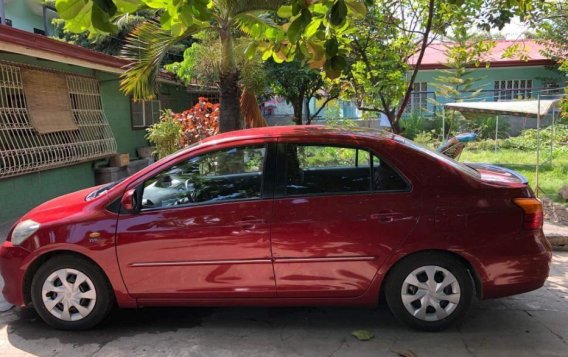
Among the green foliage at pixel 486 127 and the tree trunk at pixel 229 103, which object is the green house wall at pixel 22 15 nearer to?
the tree trunk at pixel 229 103

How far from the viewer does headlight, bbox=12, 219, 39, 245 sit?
404 centimetres

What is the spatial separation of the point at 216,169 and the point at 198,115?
290 inches

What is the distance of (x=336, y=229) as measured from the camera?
386cm

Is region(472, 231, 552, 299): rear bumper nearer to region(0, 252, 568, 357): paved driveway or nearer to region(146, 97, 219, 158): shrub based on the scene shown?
region(0, 252, 568, 357): paved driveway

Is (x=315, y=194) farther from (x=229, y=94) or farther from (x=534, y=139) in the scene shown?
(x=534, y=139)

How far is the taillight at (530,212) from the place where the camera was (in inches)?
154

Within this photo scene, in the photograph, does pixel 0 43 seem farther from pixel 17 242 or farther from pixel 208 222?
Answer: pixel 208 222

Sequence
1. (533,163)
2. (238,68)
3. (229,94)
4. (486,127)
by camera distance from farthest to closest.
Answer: (486,127)
(533,163)
(238,68)
(229,94)

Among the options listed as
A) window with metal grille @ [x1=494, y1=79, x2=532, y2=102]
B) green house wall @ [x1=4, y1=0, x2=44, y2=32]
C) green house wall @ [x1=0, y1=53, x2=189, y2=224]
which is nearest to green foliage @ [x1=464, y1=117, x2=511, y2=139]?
window with metal grille @ [x1=494, y1=79, x2=532, y2=102]

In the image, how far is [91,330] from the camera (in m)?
4.11

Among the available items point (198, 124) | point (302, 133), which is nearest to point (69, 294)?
point (302, 133)

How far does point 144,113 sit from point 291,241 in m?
10.8

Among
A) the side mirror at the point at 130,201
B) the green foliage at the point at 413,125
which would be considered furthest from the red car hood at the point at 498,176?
the green foliage at the point at 413,125

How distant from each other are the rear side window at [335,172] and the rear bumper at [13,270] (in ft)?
7.09
